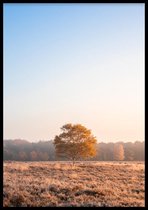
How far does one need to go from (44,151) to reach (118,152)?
8.88 metres

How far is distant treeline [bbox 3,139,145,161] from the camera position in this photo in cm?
3171

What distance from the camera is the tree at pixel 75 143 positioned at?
2145 centimetres

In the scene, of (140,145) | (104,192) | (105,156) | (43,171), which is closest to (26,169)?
(43,171)

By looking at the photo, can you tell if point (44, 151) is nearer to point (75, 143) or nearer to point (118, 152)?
point (118, 152)

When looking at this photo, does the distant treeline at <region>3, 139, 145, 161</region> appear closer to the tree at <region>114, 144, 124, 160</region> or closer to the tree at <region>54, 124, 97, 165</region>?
the tree at <region>114, 144, 124, 160</region>

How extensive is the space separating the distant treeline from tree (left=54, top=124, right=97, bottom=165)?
604cm

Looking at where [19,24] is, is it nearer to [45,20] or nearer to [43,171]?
[45,20]

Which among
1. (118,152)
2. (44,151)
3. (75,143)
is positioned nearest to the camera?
(75,143)

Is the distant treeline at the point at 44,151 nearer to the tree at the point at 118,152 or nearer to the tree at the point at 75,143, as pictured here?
the tree at the point at 118,152

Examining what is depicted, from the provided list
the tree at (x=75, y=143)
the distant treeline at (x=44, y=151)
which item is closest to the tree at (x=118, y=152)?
the distant treeline at (x=44, y=151)

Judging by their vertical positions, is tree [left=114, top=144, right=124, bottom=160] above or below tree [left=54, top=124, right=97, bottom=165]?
below

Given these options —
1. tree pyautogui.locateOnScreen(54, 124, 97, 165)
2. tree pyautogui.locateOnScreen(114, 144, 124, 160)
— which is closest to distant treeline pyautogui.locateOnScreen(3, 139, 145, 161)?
tree pyautogui.locateOnScreen(114, 144, 124, 160)

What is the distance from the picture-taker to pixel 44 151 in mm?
33469

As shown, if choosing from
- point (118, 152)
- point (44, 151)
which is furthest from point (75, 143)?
point (118, 152)
